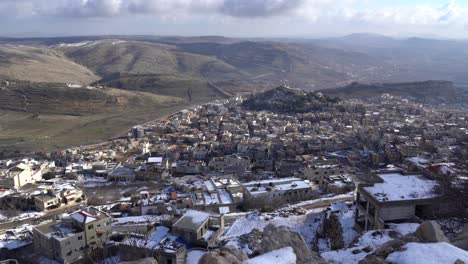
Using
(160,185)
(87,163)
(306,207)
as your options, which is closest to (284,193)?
(306,207)

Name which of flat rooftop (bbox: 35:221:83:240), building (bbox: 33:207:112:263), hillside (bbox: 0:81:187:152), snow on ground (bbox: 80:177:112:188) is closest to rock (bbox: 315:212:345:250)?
building (bbox: 33:207:112:263)

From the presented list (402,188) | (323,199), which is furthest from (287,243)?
(323,199)

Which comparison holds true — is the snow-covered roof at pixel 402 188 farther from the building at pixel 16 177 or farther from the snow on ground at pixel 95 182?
the building at pixel 16 177

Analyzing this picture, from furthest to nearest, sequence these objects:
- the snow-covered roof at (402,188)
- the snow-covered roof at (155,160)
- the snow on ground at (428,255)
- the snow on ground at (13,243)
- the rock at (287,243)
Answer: the snow-covered roof at (155,160)
the snow on ground at (13,243)
the snow-covered roof at (402,188)
the rock at (287,243)
the snow on ground at (428,255)

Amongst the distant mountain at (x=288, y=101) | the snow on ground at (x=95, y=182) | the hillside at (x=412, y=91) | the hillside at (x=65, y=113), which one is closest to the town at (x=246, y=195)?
the snow on ground at (x=95, y=182)

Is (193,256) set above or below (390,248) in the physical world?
below

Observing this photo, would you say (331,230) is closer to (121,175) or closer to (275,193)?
(275,193)

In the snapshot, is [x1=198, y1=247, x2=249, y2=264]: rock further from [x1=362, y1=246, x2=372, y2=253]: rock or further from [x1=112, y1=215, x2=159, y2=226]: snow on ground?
[x1=112, y1=215, x2=159, y2=226]: snow on ground

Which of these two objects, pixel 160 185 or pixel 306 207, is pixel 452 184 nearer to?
pixel 306 207
